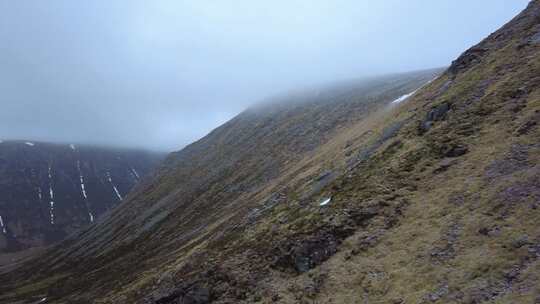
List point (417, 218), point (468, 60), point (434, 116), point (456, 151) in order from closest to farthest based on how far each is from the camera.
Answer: point (417, 218), point (456, 151), point (434, 116), point (468, 60)

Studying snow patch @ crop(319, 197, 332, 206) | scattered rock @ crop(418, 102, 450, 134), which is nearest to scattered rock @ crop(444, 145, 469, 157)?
scattered rock @ crop(418, 102, 450, 134)

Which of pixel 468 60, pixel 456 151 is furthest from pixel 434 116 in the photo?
pixel 468 60

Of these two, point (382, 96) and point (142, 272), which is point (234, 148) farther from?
point (142, 272)

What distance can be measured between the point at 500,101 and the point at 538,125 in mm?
7323

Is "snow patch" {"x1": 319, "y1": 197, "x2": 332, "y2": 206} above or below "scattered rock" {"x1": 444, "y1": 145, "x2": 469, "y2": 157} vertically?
below

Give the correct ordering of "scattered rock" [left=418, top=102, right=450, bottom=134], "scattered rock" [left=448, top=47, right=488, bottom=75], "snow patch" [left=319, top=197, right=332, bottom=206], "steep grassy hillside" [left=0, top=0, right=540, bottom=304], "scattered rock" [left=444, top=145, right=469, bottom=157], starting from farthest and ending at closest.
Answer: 1. "scattered rock" [left=448, top=47, right=488, bottom=75]
2. "scattered rock" [left=418, top=102, right=450, bottom=134]
3. "snow patch" [left=319, top=197, right=332, bottom=206]
4. "scattered rock" [left=444, top=145, right=469, bottom=157]
5. "steep grassy hillside" [left=0, top=0, right=540, bottom=304]

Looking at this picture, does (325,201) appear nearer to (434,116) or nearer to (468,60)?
(434,116)

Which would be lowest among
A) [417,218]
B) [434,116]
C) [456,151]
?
[417,218]

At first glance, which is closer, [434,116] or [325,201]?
[325,201]

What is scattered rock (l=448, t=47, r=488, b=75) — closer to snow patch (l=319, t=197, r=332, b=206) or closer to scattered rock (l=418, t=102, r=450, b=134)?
scattered rock (l=418, t=102, r=450, b=134)

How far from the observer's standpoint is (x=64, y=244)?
582ft

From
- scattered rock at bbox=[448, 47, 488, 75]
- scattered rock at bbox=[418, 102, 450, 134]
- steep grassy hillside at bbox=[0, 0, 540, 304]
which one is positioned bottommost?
steep grassy hillside at bbox=[0, 0, 540, 304]

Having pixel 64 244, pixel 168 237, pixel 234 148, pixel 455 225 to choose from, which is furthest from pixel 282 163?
pixel 64 244

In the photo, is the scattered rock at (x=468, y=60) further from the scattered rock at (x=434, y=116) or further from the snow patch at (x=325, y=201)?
the snow patch at (x=325, y=201)
